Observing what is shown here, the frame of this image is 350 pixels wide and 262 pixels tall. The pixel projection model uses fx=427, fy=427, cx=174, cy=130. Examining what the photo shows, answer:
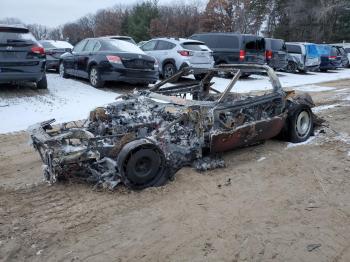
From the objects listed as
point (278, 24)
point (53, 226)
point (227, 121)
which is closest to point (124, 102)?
point (227, 121)

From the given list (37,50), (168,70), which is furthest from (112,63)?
(168,70)

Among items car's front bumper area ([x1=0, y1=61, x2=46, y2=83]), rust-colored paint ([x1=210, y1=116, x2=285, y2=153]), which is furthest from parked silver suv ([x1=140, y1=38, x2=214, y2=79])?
rust-colored paint ([x1=210, y1=116, x2=285, y2=153])

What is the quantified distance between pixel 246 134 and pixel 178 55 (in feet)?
32.2

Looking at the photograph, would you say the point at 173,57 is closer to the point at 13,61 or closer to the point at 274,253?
the point at 13,61

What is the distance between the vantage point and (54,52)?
17656 mm

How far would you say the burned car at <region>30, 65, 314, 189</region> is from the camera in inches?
207

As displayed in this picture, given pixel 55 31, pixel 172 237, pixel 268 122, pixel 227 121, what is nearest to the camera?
pixel 172 237

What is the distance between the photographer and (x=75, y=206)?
4832 mm

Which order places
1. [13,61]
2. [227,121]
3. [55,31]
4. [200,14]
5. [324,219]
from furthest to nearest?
[55,31]
[200,14]
[13,61]
[227,121]
[324,219]

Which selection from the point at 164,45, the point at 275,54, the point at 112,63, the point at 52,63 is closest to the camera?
the point at 112,63

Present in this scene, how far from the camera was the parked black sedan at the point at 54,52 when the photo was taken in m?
17.0

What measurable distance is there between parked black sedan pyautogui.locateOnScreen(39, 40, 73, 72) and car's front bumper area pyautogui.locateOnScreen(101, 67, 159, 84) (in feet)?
16.4

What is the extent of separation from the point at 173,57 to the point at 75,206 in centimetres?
1175

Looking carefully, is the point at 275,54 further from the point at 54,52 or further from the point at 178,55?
the point at 54,52
